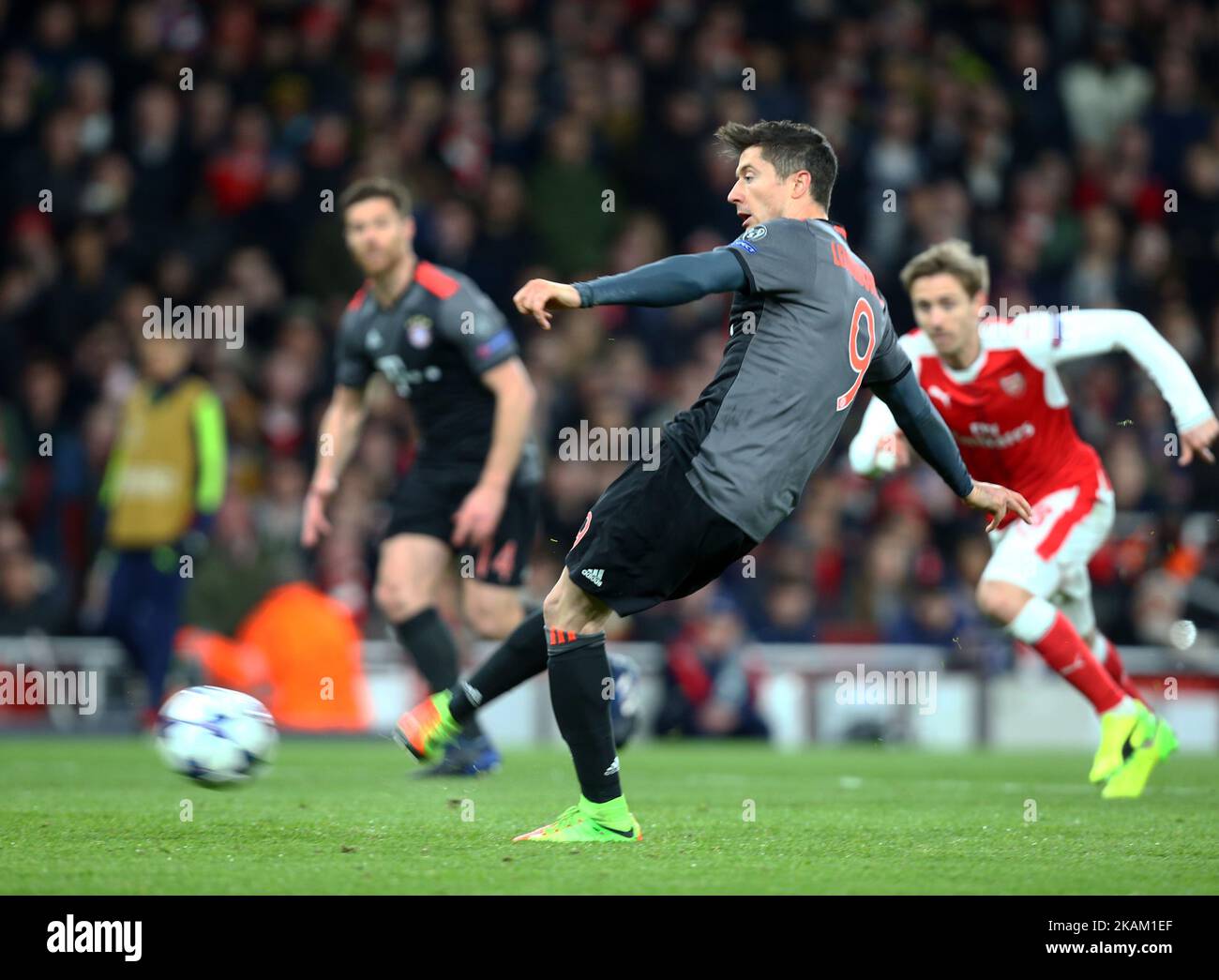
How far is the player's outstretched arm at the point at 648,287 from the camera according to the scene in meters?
4.61

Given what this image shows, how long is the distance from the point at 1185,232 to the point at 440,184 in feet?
20.5

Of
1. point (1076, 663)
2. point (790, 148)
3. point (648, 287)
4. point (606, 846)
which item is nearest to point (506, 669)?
point (606, 846)

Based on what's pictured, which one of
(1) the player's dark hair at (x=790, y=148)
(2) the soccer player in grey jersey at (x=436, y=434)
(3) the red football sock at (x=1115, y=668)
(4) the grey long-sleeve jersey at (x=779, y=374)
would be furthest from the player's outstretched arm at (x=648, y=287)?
(3) the red football sock at (x=1115, y=668)

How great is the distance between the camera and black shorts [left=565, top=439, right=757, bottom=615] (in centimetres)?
538

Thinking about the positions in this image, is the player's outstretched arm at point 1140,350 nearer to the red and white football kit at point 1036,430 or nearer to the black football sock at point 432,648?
the red and white football kit at point 1036,430

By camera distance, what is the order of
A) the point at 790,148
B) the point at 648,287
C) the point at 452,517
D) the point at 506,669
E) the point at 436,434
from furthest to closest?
the point at 436,434 → the point at 452,517 → the point at 506,669 → the point at 790,148 → the point at 648,287

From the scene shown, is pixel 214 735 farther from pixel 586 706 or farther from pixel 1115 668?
pixel 1115 668

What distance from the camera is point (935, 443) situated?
5.87 meters

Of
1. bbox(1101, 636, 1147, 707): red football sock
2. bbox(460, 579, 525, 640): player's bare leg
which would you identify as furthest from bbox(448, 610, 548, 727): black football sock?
bbox(1101, 636, 1147, 707): red football sock

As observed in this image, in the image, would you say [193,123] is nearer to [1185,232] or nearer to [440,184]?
Answer: [440,184]

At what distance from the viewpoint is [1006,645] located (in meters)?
13.6

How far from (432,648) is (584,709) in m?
2.82

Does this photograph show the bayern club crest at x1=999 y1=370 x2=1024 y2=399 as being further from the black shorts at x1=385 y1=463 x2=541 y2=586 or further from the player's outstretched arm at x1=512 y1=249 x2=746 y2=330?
the player's outstretched arm at x1=512 y1=249 x2=746 y2=330

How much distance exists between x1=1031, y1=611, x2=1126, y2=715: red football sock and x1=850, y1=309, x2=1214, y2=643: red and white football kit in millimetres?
231
